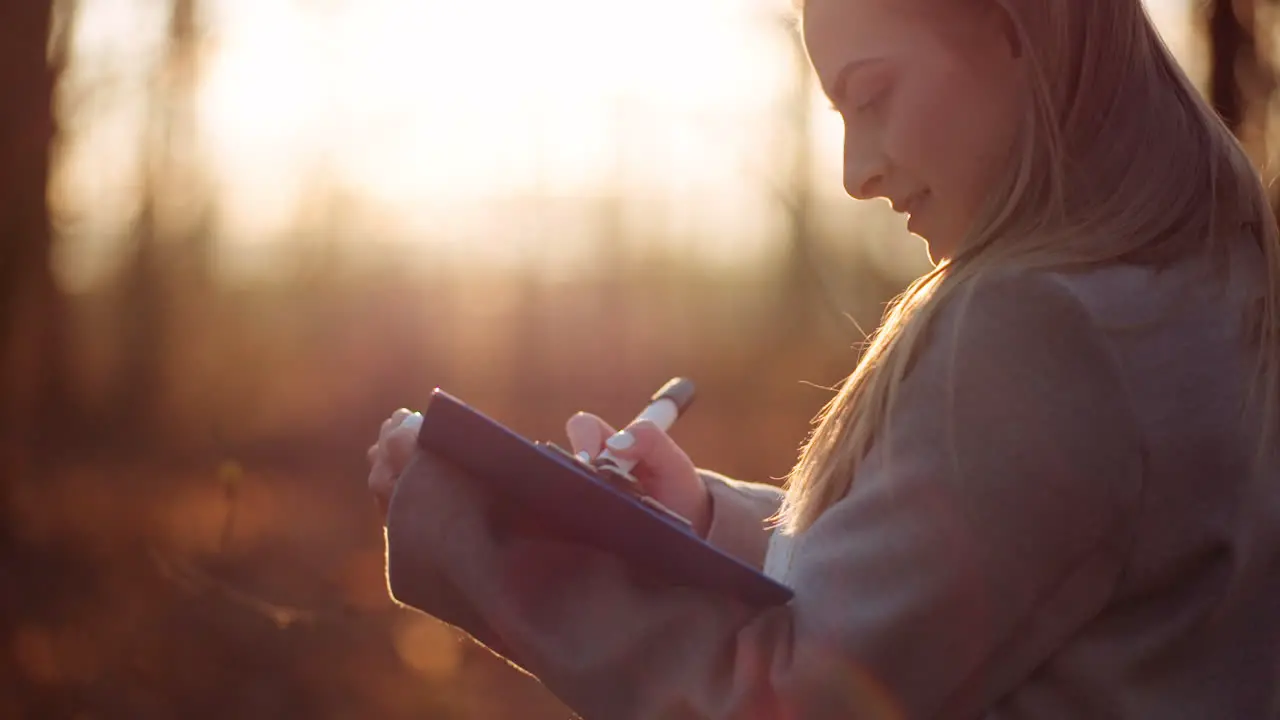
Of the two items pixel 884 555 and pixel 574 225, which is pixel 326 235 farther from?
pixel 884 555

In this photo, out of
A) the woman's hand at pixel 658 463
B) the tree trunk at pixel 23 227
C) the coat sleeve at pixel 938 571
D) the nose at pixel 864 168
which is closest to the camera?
the coat sleeve at pixel 938 571

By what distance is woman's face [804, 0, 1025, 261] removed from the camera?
1.04 metres

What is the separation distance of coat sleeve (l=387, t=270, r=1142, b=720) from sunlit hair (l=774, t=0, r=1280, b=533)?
0.22 feet

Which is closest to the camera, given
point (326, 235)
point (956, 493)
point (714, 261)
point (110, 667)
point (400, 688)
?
point (956, 493)

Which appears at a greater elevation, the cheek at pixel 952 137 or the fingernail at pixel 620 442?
the cheek at pixel 952 137

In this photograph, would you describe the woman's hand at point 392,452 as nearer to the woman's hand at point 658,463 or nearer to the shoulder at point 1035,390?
the woman's hand at point 658,463

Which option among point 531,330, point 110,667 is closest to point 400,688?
point 110,667

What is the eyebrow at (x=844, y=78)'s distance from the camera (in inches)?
41.8

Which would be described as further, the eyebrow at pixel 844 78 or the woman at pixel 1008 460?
the eyebrow at pixel 844 78

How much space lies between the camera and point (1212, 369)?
0.95 m

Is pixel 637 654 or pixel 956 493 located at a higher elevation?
pixel 956 493

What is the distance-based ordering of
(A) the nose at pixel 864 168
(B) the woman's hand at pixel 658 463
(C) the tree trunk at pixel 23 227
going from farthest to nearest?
(C) the tree trunk at pixel 23 227 → (B) the woman's hand at pixel 658 463 → (A) the nose at pixel 864 168

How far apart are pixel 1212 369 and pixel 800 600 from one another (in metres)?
0.36

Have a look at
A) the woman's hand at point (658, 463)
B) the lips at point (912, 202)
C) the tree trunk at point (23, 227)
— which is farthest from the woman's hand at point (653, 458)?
the tree trunk at point (23, 227)
